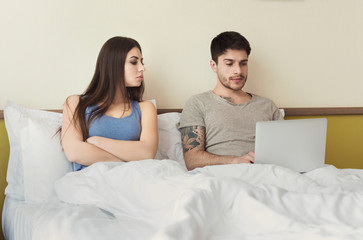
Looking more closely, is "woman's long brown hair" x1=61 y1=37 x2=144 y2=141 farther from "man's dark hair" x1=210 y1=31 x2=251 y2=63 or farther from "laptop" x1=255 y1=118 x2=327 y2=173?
"laptop" x1=255 y1=118 x2=327 y2=173

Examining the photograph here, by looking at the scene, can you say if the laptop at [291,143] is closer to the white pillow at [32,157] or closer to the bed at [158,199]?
the bed at [158,199]

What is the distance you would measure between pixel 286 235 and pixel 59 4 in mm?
1590

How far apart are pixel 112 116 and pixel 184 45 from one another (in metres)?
0.64

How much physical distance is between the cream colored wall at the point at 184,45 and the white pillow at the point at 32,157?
0.90ft

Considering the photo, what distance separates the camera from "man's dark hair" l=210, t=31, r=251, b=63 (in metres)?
1.96

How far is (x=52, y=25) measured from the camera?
1.90m

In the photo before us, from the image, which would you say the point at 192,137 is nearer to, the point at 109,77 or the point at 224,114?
the point at 224,114

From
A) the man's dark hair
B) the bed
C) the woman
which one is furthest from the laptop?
the man's dark hair

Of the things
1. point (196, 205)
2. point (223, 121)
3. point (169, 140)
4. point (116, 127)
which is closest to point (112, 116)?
point (116, 127)

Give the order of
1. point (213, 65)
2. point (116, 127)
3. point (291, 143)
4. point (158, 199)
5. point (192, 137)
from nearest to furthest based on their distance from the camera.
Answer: point (158, 199) < point (291, 143) < point (116, 127) < point (192, 137) < point (213, 65)

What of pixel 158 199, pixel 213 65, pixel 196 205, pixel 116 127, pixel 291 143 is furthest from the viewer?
pixel 213 65

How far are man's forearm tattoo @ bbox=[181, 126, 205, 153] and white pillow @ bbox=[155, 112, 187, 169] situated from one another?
0.05 metres

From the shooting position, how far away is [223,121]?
1.92 m

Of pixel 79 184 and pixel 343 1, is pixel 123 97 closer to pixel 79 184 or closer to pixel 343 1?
Answer: pixel 79 184
